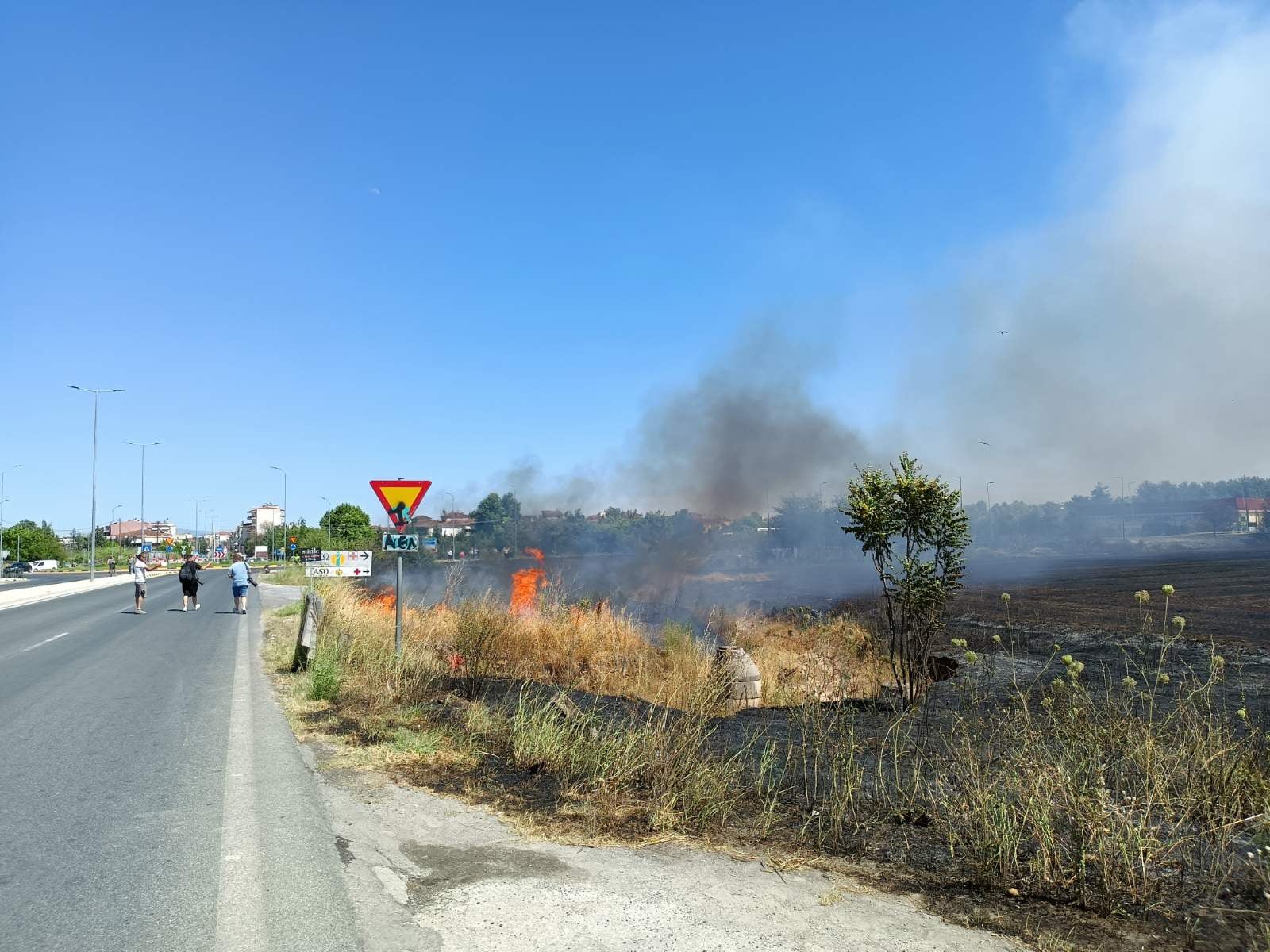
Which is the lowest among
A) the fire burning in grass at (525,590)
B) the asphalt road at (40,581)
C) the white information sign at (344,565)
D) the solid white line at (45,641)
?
the solid white line at (45,641)

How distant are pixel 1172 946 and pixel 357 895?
3.47 metres

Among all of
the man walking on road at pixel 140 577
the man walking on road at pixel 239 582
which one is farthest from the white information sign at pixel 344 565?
the man walking on road at pixel 140 577

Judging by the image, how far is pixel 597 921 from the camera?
3691 mm

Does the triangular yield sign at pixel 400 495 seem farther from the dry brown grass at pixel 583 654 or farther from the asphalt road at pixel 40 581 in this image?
the asphalt road at pixel 40 581

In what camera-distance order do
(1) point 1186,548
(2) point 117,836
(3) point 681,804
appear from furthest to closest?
1. (1) point 1186,548
2. (3) point 681,804
3. (2) point 117,836

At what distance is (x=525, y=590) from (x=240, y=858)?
12661 mm

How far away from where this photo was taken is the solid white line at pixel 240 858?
3562 mm

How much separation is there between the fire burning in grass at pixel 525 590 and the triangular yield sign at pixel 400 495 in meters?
2.67

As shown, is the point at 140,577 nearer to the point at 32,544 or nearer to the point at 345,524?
the point at 345,524

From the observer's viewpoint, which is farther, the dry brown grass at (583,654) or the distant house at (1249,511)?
the distant house at (1249,511)

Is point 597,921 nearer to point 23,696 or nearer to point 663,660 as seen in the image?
point 663,660

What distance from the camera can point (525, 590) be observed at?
17078 millimetres

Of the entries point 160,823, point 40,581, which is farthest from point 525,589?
point 40,581

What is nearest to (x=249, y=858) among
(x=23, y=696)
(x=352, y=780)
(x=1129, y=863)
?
(x=352, y=780)
